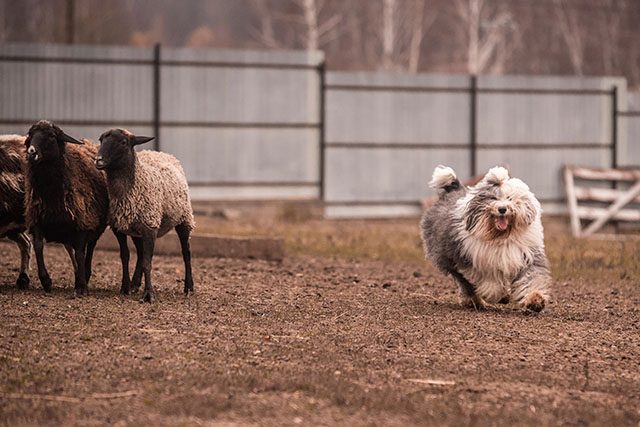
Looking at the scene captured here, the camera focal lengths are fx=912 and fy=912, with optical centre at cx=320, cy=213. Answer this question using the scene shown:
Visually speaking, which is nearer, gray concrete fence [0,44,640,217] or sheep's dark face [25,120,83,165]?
sheep's dark face [25,120,83,165]

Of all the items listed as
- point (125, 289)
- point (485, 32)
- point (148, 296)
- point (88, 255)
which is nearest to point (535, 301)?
point (148, 296)

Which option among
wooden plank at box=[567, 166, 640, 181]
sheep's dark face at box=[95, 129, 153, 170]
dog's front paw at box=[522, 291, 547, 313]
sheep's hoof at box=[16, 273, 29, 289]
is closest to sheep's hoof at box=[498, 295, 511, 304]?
dog's front paw at box=[522, 291, 547, 313]

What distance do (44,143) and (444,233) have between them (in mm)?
3898

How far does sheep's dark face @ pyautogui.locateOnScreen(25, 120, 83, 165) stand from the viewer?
27.5 feet

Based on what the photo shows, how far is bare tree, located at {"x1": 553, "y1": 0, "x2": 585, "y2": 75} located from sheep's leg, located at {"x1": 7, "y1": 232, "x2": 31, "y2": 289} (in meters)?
39.9

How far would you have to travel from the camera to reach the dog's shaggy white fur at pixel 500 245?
8.32m

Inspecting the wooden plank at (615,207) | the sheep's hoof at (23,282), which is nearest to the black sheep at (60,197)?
the sheep's hoof at (23,282)

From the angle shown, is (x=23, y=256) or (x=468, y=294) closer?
(x=468, y=294)

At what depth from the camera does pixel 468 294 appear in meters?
8.80

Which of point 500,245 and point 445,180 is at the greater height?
point 445,180

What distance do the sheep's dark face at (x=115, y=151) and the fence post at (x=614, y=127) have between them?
15752 mm

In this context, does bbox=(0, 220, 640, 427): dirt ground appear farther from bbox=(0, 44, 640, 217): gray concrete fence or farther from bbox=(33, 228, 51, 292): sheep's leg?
bbox=(0, 44, 640, 217): gray concrete fence

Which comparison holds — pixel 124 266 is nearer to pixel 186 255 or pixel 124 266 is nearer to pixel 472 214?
pixel 186 255

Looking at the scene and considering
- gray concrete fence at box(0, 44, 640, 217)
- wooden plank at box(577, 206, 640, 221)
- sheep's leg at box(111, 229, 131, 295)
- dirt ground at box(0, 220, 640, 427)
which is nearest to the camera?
dirt ground at box(0, 220, 640, 427)
